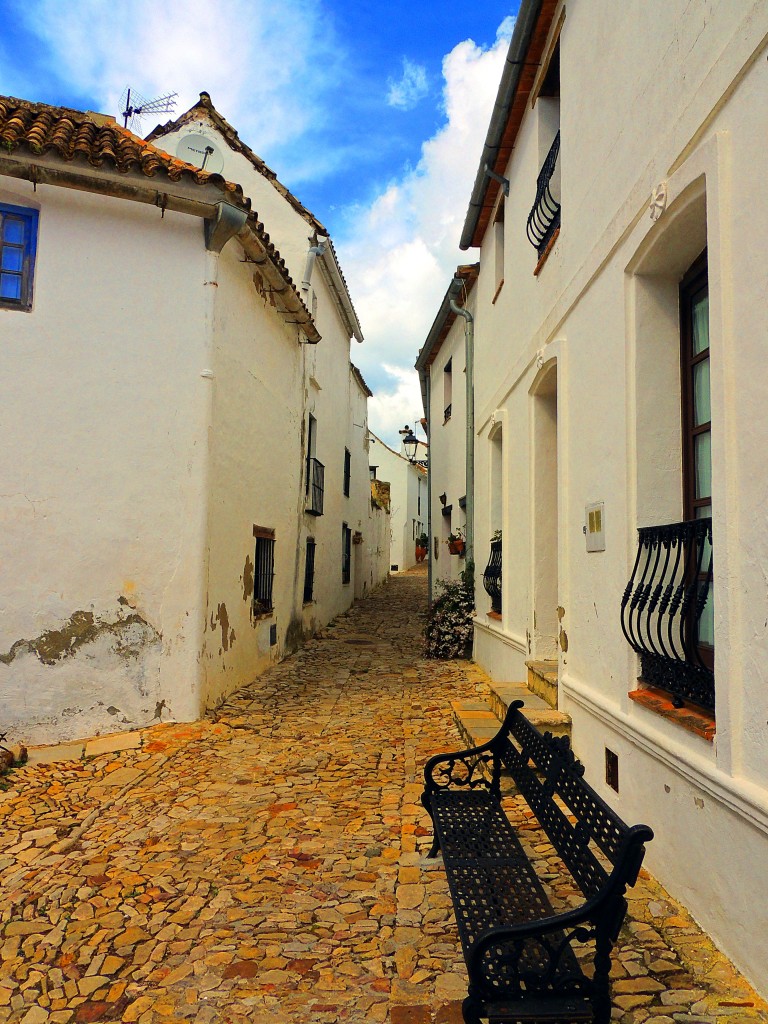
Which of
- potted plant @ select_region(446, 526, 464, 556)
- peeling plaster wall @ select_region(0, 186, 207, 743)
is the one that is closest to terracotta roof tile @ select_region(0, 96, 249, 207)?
peeling plaster wall @ select_region(0, 186, 207, 743)

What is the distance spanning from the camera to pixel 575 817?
2.75 meters

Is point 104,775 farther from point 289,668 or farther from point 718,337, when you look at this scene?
point 718,337

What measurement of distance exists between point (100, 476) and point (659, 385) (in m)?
4.77

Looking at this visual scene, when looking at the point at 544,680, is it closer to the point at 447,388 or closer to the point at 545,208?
the point at 545,208

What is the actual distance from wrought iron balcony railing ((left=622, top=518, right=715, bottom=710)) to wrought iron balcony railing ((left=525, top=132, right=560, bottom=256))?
130 inches

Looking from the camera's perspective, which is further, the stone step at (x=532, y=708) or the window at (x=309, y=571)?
the window at (x=309, y=571)

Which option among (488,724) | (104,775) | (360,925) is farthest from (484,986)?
(104,775)

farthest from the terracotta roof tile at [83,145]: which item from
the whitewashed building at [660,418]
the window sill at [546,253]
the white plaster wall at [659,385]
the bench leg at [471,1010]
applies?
the bench leg at [471,1010]

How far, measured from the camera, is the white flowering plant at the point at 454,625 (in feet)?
31.8

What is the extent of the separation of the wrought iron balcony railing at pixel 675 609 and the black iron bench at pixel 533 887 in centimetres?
67

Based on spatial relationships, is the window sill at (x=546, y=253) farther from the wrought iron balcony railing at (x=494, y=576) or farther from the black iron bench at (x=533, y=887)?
the black iron bench at (x=533, y=887)

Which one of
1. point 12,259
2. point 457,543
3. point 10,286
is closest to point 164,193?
point 12,259

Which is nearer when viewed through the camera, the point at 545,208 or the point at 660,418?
the point at 660,418

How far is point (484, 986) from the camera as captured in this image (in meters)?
2.00
